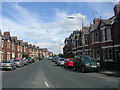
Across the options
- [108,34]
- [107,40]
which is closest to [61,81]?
[107,40]

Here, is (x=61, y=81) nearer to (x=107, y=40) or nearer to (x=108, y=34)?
(x=107, y=40)

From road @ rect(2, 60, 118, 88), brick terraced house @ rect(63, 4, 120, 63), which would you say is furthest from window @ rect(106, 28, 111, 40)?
road @ rect(2, 60, 118, 88)

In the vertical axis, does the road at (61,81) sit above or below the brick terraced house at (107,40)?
below

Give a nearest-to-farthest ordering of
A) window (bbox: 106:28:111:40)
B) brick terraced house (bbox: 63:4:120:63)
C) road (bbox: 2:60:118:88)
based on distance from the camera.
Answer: road (bbox: 2:60:118:88) → brick terraced house (bbox: 63:4:120:63) → window (bbox: 106:28:111:40)

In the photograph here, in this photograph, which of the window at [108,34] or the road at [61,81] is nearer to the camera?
the road at [61,81]

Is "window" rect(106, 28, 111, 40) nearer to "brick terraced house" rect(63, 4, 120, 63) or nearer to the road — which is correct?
"brick terraced house" rect(63, 4, 120, 63)

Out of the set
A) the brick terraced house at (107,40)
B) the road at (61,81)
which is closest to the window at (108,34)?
the brick terraced house at (107,40)

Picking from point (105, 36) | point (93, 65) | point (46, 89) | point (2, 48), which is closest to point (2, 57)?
point (2, 48)

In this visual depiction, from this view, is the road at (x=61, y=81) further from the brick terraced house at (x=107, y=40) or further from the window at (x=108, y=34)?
the window at (x=108, y=34)

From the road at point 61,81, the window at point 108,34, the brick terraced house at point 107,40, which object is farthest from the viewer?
the window at point 108,34

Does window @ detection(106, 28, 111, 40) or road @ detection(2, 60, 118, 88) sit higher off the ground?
window @ detection(106, 28, 111, 40)

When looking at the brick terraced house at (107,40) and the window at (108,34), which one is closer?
the brick terraced house at (107,40)

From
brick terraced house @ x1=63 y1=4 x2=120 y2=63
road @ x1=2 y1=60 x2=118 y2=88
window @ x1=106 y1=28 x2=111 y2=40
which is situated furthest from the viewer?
window @ x1=106 y1=28 x2=111 y2=40

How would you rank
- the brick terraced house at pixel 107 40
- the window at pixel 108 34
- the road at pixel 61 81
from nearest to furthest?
the road at pixel 61 81 < the brick terraced house at pixel 107 40 < the window at pixel 108 34
